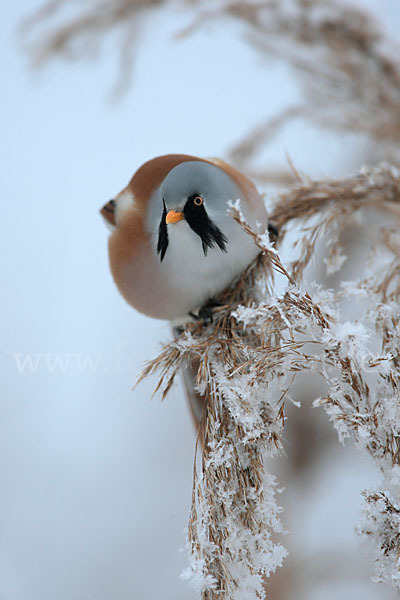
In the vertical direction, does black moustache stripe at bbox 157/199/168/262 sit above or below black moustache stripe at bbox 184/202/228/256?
above

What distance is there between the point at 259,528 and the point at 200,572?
0.04m

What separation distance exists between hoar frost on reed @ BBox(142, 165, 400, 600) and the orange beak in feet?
0.12

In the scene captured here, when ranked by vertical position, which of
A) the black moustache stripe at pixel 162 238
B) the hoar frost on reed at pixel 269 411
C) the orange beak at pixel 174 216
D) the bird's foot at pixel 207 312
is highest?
the black moustache stripe at pixel 162 238

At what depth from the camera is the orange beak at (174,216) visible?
289mm

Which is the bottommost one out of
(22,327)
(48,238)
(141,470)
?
(141,470)

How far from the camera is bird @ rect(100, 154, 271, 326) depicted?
0.99ft

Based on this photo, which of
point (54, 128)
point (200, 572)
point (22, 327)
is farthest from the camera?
point (54, 128)

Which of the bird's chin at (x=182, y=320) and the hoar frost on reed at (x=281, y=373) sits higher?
the bird's chin at (x=182, y=320)

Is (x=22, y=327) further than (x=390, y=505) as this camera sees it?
Yes

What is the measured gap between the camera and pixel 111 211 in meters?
0.38

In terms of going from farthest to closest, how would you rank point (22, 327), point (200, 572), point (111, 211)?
point (22, 327)
point (111, 211)
point (200, 572)

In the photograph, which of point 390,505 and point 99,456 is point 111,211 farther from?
point 99,456

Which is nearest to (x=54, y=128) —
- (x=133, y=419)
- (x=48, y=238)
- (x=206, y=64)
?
(x=48, y=238)

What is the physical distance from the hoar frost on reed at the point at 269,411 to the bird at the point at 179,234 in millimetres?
35
